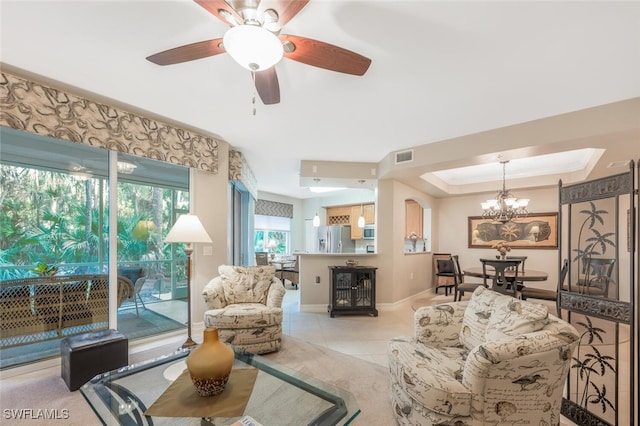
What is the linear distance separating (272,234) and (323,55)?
7205mm

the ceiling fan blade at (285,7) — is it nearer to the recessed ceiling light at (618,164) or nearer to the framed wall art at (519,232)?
the recessed ceiling light at (618,164)

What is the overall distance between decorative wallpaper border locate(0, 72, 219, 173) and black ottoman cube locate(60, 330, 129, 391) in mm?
1777

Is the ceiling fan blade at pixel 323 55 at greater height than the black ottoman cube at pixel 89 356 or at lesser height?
greater

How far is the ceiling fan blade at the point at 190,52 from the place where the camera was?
1577mm

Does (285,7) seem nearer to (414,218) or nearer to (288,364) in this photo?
(288,364)

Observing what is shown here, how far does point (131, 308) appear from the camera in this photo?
3.32 metres

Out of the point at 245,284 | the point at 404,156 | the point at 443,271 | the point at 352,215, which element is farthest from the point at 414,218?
the point at 245,284

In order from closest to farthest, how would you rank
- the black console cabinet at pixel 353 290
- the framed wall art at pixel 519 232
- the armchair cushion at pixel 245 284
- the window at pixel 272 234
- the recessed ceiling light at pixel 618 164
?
1. the armchair cushion at pixel 245 284
2. the recessed ceiling light at pixel 618 164
3. the black console cabinet at pixel 353 290
4. the framed wall art at pixel 519 232
5. the window at pixel 272 234

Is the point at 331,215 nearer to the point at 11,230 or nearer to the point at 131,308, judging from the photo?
the point at 131,308

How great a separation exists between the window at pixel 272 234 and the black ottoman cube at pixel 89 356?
5.54 metres

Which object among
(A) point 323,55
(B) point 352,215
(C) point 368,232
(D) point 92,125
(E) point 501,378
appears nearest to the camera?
(E) point 501,378

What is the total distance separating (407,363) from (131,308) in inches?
124

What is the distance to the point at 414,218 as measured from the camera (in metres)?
6.94

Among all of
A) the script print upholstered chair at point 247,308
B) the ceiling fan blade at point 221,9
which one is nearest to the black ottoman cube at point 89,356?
the script print upholstered chair at point 247,308
